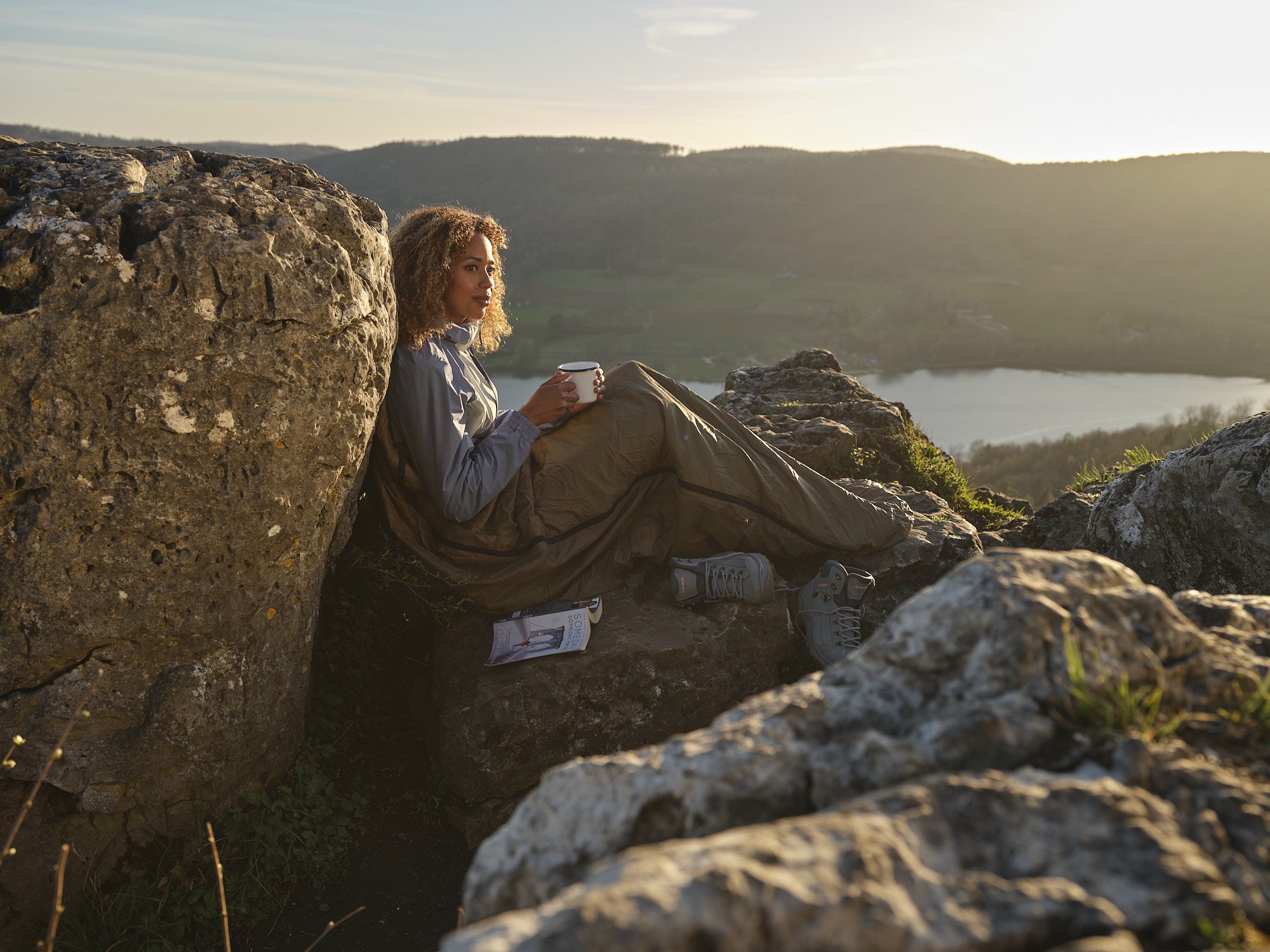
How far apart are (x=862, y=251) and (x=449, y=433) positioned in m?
60.4

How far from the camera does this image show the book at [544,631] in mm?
3895

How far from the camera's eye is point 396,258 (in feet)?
14.2

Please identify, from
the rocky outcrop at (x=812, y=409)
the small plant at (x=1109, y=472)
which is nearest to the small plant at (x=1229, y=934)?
the rocky outcrop at (x=812, y=409)

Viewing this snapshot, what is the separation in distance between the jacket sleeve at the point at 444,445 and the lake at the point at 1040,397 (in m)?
15.6

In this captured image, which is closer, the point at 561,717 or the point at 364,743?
the point at 561,717

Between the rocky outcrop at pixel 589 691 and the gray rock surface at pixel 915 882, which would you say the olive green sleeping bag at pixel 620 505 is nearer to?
the rocky outcrop at pixel 589 691

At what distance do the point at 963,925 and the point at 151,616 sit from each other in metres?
2.93

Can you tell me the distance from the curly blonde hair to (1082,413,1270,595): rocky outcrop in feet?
13.3

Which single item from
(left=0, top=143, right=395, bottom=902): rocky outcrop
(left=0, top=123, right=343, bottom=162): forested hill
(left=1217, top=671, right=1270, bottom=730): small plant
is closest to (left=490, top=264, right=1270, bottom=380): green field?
(left=0, top=123, right=343, bottom=162): forested hill

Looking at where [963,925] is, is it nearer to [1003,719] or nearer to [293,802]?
[1003,719]

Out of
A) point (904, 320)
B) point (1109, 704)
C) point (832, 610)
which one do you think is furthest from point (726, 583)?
point (904, 320)

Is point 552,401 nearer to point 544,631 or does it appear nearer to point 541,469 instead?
point 541,469

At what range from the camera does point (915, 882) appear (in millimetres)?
1319

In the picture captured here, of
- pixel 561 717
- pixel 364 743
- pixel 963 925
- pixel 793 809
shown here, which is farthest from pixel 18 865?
pixel 963 925
